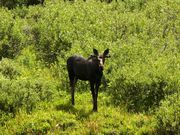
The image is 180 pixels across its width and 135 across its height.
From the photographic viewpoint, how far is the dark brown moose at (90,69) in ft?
61.3

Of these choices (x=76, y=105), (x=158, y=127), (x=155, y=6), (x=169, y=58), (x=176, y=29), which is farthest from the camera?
(x=155, y=6)

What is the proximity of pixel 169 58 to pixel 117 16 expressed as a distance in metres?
8.55

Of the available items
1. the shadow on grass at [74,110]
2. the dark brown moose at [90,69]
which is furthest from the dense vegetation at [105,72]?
the dark brown moose at [90,69]

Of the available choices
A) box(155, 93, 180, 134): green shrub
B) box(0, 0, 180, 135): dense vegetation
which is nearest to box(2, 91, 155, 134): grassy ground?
box(0, 0, 180, 135): dense vegetation

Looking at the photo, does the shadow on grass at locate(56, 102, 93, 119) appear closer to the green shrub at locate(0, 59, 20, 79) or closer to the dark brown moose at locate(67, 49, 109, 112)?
the dark brown moose at locate(67, 49, 109, 112)

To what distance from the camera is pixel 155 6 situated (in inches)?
1313

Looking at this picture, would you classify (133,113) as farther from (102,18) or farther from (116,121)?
(102,18)

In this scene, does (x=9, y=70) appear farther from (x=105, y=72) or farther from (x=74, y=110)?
(x=74, y=110)

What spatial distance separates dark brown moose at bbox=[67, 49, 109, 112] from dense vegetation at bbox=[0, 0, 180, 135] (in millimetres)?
989

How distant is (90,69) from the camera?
19031mm

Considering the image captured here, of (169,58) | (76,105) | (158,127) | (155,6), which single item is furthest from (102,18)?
(158,127)

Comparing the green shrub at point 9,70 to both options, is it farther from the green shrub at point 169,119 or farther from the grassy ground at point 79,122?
the green shrub at point 169,119

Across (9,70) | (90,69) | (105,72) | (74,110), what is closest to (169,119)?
(90,69)

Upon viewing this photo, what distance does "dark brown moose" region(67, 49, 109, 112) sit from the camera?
18.7 metres
